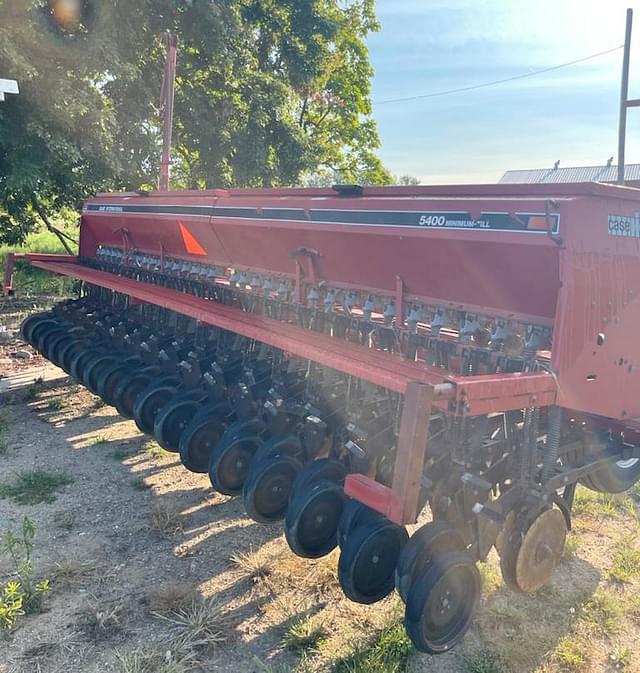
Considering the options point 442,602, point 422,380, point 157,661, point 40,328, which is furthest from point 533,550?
point 40,328

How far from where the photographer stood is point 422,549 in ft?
8.19

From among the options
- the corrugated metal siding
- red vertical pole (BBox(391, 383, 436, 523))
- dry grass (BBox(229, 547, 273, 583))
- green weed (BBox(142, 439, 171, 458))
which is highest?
the corrugated metal siding

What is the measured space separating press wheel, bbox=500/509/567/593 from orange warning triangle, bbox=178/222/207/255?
3.29 m

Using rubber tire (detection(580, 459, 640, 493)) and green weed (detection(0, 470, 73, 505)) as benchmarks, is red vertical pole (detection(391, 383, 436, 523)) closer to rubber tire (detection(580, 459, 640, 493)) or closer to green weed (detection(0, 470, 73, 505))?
rubber tire (detection(580, 459, 640, 493))

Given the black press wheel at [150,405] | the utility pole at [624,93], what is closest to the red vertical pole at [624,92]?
the utility pole at [624,93]

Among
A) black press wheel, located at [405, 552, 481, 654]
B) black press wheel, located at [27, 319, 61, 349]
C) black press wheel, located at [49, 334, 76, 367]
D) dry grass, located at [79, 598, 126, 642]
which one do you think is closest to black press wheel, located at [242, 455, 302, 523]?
dry grass, located at [79, 598, 126, 642]

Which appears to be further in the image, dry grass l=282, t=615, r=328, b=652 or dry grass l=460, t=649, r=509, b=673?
dry grass l=282, t=615, r=328, b=652

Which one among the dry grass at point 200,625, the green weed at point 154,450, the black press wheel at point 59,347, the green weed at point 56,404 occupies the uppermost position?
the black press wheel at point 59,347

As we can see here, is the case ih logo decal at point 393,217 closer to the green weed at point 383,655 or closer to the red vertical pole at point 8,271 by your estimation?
the green weed at point 383,655

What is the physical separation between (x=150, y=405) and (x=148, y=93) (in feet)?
25.2

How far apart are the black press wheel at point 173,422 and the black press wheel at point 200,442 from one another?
8.6 inches

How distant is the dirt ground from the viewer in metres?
2.66

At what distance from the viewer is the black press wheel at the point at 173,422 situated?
4.02 m

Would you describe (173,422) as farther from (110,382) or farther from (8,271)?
(8,271)
